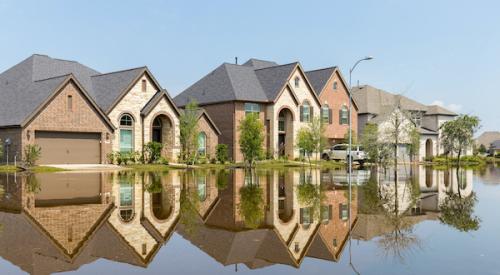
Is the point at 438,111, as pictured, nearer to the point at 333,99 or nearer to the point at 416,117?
the point at 416,117

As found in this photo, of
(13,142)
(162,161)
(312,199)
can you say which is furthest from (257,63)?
(312,199)

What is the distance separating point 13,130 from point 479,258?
123 ft

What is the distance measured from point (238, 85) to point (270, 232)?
46.4 m

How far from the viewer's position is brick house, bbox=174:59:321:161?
183ft

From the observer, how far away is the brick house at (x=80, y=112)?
40438 mm

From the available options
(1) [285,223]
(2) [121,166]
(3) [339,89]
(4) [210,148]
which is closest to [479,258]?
(1) [285,223]

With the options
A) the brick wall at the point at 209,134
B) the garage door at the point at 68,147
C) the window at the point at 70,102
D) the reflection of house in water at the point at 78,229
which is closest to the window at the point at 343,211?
the reflection of house in water at the point at 78,229

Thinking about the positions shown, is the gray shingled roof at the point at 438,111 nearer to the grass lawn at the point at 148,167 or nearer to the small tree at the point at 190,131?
the small tree at the point at 190,131

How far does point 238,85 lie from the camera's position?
57406 mm

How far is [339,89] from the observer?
66.5 metres

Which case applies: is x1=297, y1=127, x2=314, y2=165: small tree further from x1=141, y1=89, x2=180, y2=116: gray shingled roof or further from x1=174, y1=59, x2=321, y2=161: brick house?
x1=141, y1=89, x2=180, y2=116: gray shingled roof

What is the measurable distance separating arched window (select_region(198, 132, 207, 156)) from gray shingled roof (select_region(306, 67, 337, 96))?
58.3 feet

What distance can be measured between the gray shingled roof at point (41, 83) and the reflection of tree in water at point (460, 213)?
3103 cm

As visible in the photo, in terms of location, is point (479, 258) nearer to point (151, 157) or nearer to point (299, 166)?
point (151, 157)
